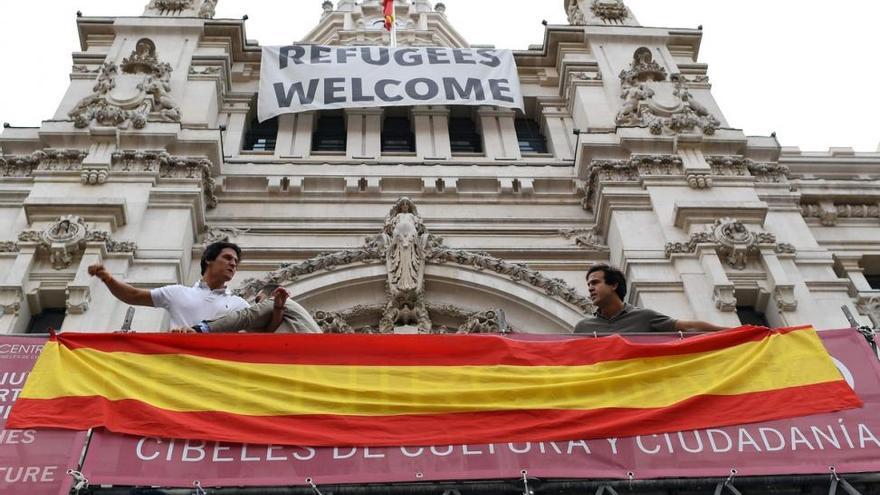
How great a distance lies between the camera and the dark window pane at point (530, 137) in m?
22.7

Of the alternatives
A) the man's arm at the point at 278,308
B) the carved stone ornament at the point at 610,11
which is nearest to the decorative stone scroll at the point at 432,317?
the man's arm at the point at 278,308

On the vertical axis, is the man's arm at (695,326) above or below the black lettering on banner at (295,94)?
below

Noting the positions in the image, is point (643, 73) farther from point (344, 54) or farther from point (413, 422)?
point (413, 422)

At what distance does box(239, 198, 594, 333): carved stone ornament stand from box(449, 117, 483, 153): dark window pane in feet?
17.1

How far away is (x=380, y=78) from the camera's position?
23.2m

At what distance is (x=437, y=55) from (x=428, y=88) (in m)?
1.61

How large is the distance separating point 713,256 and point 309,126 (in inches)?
418

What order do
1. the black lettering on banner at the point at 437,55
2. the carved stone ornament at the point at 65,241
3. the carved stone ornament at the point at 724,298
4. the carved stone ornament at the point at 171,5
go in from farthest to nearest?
1. the carved stone ornament at the point at 171,5
2. the black lettering on banner at the point at 437,55
3. the carved stone ornament at the point at 65,241
4. the carved stone ornament at the point at 724,298

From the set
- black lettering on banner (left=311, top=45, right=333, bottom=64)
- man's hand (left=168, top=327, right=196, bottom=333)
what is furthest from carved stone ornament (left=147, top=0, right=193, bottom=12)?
man's hand (left=168, top=327, right=196, bottom=333)

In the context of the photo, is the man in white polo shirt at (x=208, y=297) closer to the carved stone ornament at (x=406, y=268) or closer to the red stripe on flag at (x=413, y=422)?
the red stripe on flag at (x=413, y=422)

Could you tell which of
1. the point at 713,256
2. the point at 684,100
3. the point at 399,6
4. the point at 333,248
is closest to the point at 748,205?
the point at 713,256

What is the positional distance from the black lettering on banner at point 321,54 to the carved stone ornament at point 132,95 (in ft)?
A: 12.7

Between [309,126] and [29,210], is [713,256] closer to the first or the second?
[309,126]

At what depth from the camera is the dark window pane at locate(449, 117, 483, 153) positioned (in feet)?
73.9
